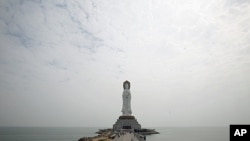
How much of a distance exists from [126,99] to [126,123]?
324 inches

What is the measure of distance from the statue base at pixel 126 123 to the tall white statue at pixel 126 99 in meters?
2.93

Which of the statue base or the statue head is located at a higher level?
the statue head

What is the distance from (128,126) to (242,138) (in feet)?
186

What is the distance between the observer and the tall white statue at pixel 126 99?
69.1m

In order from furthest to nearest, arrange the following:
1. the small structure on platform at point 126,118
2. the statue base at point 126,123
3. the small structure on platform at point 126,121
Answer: the small structure on platform at point 126,118
the statue base at point 126,123
the small structure on platform at point 126,121

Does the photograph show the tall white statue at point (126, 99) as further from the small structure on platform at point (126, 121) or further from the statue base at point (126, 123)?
the statue base at point (126, 123)

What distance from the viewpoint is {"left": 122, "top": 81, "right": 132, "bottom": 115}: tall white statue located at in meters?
69.1

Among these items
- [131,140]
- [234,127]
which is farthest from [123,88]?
[234,127]

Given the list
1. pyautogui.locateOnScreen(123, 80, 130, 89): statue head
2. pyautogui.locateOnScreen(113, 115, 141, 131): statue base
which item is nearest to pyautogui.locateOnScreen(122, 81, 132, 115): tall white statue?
pyautogui.locateOnScreen(123, 80, 130, 89): statue head

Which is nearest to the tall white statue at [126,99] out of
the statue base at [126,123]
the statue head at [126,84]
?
the statue head at [126,84]

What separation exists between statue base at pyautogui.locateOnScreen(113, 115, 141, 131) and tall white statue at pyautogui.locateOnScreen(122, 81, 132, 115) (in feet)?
9.62

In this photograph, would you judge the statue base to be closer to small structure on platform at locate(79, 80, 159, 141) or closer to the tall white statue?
small structure on platform at locate(79, 80, 159, 141)

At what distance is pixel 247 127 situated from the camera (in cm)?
928

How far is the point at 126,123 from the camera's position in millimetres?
64812
